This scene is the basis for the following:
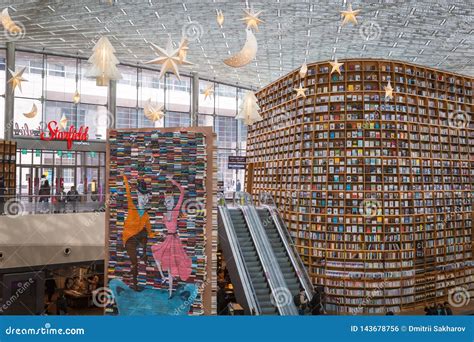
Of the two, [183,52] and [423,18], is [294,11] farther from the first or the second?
[183,52]

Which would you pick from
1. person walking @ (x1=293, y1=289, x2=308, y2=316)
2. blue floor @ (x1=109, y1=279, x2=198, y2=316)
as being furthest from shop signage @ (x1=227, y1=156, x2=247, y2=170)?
blue floor @ (x1=109, y1=279, x2=198, y2=316)

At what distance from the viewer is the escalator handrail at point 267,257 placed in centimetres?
1045

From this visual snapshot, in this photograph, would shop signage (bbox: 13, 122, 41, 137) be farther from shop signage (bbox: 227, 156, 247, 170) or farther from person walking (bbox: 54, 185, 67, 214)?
shop signage (bbox: 227, 156, 247, 170)

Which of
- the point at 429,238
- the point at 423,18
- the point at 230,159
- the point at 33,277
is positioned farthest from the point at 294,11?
the point at 33,277

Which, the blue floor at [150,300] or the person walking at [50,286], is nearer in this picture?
the blue floor at [150,300]

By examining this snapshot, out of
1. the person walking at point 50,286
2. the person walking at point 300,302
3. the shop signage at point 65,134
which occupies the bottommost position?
the person walking at point 50,286

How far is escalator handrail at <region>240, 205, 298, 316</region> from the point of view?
10.5m

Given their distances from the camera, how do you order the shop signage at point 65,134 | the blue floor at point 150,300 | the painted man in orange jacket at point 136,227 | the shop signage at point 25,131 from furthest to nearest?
the shop signage at point 65,134 < the shop signage at point 25,131 < the painted man in orange jacket at point 136,227 < the blue floor at point 150,300

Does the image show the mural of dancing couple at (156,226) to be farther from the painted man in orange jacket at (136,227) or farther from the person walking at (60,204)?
the person walking at (60,204)

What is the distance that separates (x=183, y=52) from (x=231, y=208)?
182 inches

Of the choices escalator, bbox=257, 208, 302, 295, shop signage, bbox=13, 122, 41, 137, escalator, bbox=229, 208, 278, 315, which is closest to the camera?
escalator, bbox=229, 208, 278, 315

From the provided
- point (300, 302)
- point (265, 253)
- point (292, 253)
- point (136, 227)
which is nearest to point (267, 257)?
point (265, 253)

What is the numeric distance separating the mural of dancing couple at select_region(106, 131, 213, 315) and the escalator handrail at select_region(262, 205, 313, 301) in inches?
130

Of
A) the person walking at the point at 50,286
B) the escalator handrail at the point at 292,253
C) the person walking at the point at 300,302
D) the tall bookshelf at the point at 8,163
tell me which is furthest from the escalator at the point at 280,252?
the tall bookshelf at the point at 8,163
